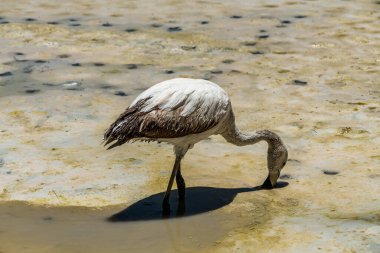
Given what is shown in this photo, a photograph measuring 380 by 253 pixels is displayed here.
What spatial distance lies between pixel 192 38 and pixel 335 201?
6.93m

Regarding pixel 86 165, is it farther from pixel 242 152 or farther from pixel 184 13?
pixel 184 13

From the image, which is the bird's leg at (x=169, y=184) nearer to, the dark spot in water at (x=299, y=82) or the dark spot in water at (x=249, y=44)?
the dark spot in water at (x=299, y=82)

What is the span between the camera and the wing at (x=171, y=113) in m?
7.97

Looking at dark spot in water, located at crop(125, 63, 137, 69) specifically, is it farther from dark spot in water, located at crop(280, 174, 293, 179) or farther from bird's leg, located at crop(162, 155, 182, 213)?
bird's leg, located at crop(162, 155, 182, 213)

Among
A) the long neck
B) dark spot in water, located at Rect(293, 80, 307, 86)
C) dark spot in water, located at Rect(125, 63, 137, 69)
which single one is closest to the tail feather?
the long neck

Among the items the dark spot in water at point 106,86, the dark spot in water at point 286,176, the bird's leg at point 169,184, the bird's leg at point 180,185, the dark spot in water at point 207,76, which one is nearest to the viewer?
the bird's leg at point 169,184

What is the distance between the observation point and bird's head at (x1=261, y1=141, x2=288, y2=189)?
29.1 feet

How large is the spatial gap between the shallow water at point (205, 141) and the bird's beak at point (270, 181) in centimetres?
9

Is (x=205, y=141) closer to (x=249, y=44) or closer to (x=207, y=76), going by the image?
(x=207, y=76)

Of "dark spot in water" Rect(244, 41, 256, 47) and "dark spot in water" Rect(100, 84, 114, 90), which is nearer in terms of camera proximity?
"dark spot in water" Rect(100, 84, 114, 90)

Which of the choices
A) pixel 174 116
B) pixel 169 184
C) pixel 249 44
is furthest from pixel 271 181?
pixel 249 44

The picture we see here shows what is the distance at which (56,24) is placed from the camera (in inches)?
617

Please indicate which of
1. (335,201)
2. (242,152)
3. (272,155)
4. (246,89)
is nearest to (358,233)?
(335,201)

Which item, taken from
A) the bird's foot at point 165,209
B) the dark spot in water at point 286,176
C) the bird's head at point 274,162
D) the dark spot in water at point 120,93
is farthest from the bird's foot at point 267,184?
the dark spot in water at point 120,93
